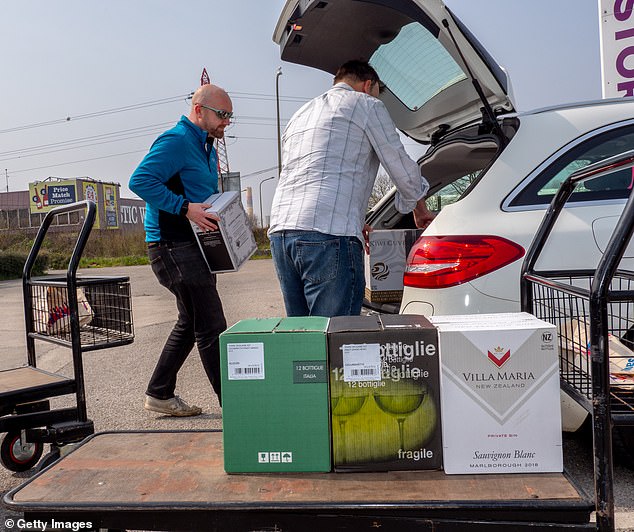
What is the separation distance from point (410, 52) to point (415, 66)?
15 centimetres

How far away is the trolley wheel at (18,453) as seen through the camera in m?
3.33

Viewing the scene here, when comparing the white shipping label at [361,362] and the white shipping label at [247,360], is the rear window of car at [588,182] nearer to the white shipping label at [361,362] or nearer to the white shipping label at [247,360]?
the white shipping label at [361,362]

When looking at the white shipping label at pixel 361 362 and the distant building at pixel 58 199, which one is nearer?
the white shipping label at pixel 361 362

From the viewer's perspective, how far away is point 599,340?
66.0 inches

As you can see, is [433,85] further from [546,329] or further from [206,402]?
[206,402]

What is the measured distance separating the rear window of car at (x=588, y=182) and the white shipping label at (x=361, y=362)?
1.53 meters

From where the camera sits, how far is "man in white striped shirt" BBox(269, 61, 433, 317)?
2786 millimetres

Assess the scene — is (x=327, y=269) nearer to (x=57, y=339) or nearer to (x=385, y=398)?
(x=385, y=398)

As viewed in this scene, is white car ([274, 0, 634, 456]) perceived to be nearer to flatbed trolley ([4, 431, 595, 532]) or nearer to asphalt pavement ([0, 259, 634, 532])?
asphalt pavement ([0, 259, 634, 532])

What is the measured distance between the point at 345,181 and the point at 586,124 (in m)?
1.29

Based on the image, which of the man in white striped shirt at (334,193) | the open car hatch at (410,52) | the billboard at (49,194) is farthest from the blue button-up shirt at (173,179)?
the billboard at (49,194)

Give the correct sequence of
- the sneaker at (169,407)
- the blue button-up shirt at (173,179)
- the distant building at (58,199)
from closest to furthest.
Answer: the blue button-up shirt at (173,179), the sneaker at (169,407), the distant building at (58,199)

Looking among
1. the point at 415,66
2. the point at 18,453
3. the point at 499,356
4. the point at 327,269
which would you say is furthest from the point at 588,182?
the point at 18,453

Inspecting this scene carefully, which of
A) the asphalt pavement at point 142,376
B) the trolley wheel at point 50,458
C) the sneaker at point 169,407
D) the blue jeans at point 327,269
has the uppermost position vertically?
the blue jeans at point 327,269
